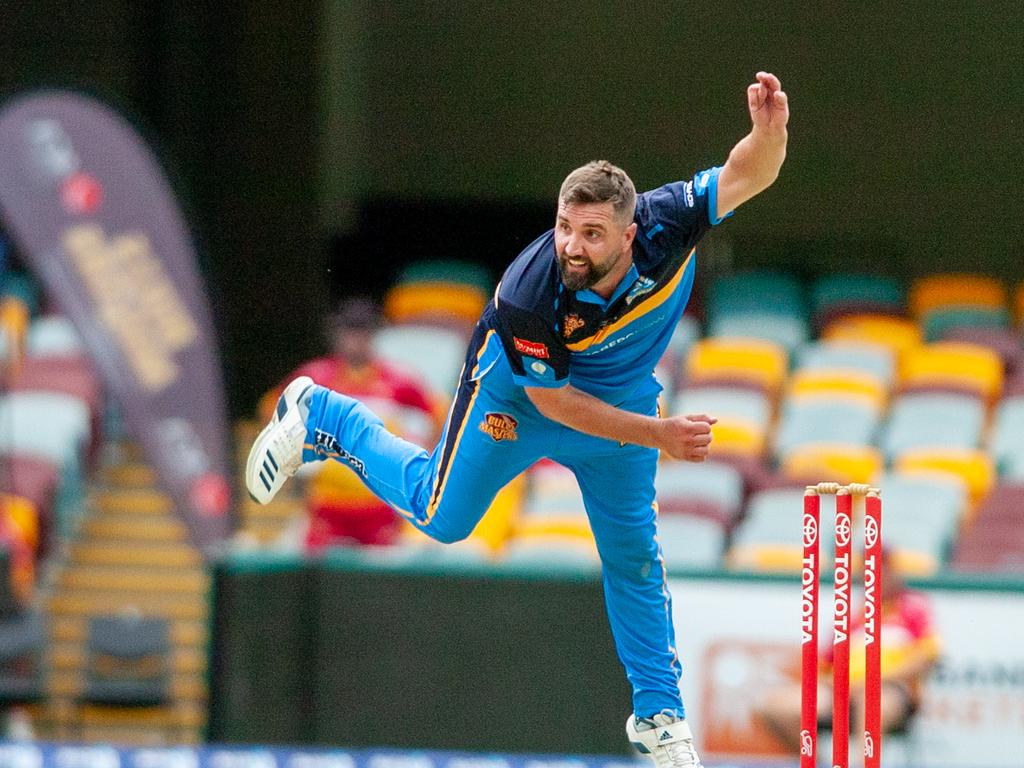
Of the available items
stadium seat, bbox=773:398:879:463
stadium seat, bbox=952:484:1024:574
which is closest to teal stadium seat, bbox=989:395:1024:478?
stadium seat, bbox=952:484:1024:574

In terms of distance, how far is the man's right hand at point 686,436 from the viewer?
5168 mm

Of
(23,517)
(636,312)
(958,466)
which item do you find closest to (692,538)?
(958,466)

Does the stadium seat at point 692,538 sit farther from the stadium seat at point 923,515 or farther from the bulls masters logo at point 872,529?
the bulls masters logo at point 872,529

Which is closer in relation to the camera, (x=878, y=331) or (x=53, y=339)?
A: (x=878, y=331)

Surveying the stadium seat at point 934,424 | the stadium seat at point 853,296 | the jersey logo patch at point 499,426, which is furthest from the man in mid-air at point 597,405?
the stadium seat at point 853,296

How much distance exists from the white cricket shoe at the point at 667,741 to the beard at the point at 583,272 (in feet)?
4.81

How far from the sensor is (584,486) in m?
5.77

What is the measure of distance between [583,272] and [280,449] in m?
1.51

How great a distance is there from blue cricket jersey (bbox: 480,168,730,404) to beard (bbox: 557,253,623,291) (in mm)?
67

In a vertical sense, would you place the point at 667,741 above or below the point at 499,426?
below

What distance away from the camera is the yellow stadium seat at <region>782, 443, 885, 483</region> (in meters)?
10.4

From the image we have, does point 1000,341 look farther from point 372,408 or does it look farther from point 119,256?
point 119,256

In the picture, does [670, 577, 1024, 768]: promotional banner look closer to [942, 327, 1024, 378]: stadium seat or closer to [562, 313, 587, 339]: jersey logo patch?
[942, 327, 1024, 378]: stadium seat

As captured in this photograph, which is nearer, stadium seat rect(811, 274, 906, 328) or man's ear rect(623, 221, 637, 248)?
man's ear rect(623, 221, 637, 248)
